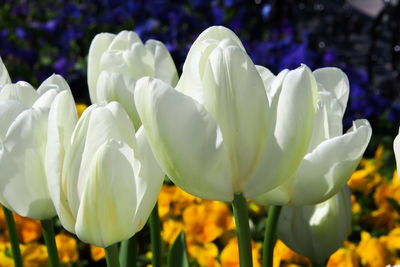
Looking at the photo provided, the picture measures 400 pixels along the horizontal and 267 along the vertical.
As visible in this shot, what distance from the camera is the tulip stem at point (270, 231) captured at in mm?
796

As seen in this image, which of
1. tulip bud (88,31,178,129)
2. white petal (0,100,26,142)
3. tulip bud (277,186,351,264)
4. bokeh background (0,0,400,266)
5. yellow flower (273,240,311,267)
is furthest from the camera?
bokeh background (0,0,400,266)

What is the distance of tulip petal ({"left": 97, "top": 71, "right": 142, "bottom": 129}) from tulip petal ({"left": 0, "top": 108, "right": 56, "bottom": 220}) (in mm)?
280

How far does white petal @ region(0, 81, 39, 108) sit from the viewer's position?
80 cm

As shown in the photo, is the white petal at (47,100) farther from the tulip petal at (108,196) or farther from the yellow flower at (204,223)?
the yellow flower at (204,223)

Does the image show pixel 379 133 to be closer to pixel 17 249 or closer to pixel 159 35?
pixel 159 35

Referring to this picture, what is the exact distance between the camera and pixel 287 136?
2.11 feet

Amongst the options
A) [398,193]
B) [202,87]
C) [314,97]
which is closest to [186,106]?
[202,87]

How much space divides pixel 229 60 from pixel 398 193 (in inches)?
53.2

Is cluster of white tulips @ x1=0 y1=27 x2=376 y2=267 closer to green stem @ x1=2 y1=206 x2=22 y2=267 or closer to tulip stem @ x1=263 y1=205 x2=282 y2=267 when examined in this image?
tulip stem @ x1=263 y1=205 x2=282 y2=267

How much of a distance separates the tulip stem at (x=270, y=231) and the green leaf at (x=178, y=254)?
7.1 inches

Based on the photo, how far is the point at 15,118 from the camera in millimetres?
741

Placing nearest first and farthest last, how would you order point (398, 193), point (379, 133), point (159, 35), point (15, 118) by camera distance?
point (15, 118) → point (398, 193) → point (379, 133) → point (159, 35)

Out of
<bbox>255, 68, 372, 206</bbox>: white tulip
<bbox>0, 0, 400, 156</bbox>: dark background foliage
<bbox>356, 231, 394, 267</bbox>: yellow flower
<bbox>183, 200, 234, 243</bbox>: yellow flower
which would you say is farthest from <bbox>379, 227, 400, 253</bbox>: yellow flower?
<bbox>0, 0, 400, 156</bbox>: dark background foliage

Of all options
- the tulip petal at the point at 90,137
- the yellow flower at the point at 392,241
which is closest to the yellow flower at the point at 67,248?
the yellow flower at the point at 392,241
